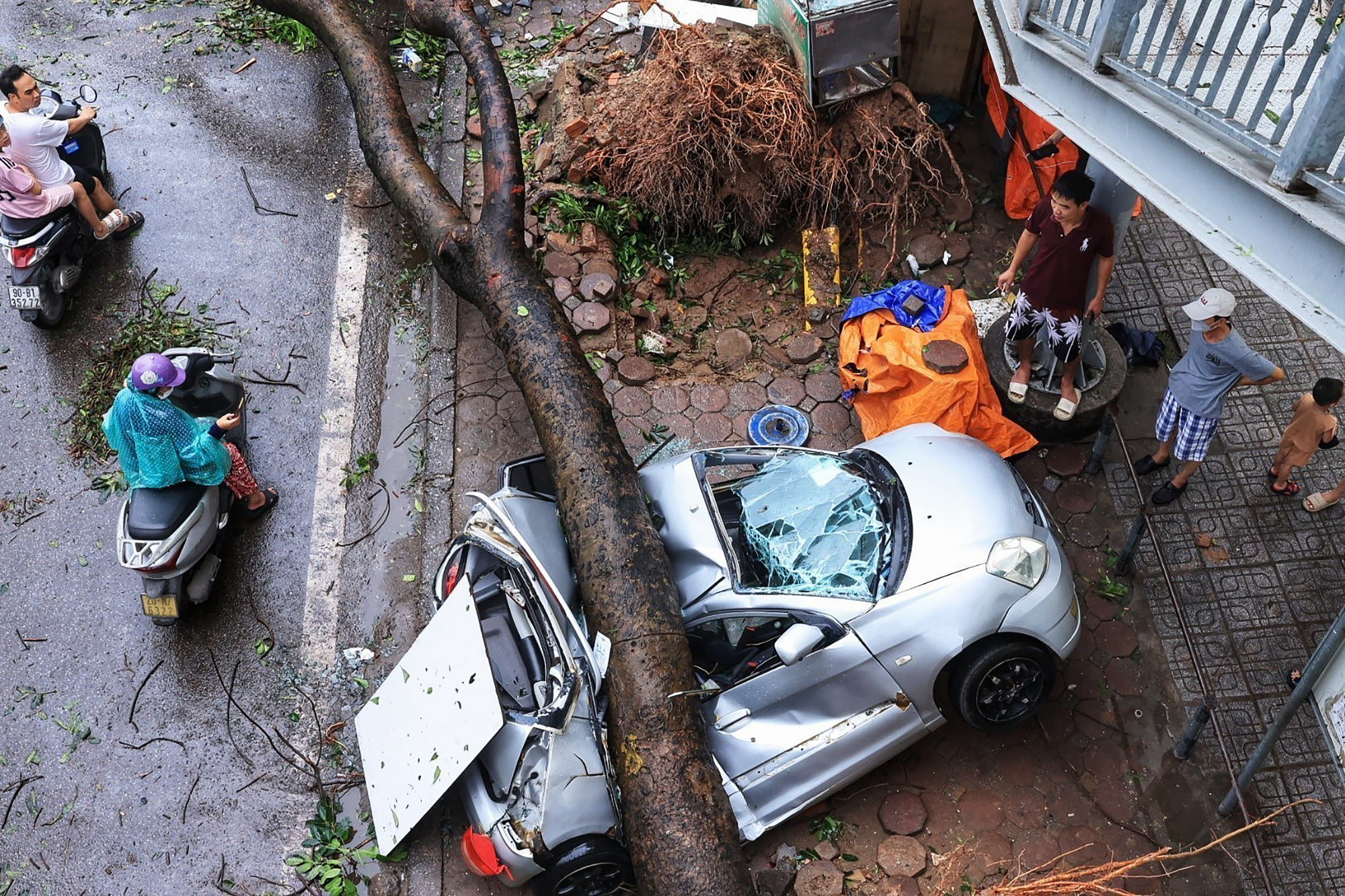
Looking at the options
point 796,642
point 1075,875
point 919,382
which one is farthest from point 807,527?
point 1075,875

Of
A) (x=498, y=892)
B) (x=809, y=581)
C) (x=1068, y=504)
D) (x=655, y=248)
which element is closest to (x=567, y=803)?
(x=498, y=892)

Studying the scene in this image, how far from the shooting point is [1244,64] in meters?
4.70

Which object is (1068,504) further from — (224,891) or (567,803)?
(224,891)

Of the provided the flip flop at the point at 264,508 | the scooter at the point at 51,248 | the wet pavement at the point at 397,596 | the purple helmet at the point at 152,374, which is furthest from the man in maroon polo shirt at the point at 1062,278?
the scooter at the point at 51,248

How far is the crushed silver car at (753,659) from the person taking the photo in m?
4.59

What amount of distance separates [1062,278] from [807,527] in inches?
90.4

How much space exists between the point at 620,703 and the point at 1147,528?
11.6 feet

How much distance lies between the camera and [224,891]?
4988 millimetres

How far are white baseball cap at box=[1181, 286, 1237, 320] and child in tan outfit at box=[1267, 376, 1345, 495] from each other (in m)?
0.73

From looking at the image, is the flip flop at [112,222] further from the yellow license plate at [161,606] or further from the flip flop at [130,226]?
the yellow license plate at [161,606]

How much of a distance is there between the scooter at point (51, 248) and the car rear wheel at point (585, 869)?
5.71 metres

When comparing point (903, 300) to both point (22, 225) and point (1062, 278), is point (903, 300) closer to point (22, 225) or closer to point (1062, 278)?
point (1062, 278)

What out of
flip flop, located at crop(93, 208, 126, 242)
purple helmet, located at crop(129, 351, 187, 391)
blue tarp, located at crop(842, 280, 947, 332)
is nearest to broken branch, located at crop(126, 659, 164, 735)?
purple helmet, located at crop(129, 351, 187, 391)

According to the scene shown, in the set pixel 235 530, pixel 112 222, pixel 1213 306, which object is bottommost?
pixel 235 530
